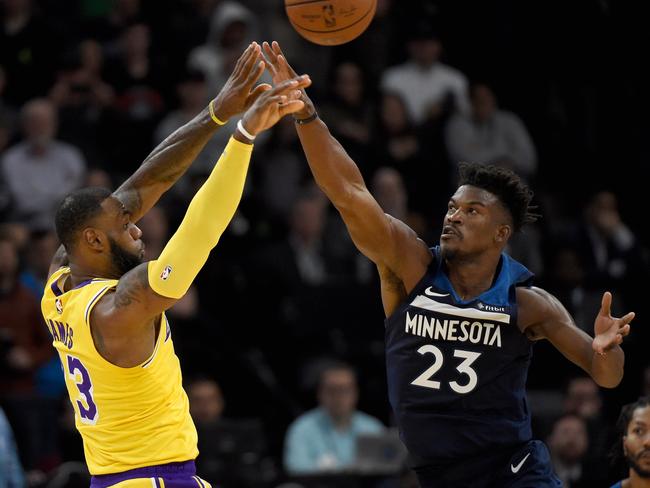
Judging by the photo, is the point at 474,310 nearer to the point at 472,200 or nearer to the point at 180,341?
the point at 472,200

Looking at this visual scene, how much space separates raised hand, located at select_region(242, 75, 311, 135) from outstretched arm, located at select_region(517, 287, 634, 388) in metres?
1.62

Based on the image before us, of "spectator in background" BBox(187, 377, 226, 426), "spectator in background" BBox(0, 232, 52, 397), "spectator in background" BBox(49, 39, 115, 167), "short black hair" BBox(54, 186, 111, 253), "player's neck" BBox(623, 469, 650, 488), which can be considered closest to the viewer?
"short black hair" BBox(54, 186, 111, 253)

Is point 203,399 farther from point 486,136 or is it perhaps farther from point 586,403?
point 486,136

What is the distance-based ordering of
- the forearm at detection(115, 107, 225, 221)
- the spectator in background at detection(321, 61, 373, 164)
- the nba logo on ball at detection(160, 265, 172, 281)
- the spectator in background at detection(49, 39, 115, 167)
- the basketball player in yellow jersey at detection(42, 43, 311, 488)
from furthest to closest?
the spectator in background at detection(321, 61, 373, 164) < the spectator in background at detection(49, 39, 115, 167) < the forearm at detection(115, 107, 225, 221) < the basketball player in yellow jersey at detection(42, 43, 311, 488) < the nba logo on ball at detection(160, 265, 172, 281)

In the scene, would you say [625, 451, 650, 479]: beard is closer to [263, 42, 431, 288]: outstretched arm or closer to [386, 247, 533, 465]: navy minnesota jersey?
[386, 247, 533, 465]: navy minnesota jersey

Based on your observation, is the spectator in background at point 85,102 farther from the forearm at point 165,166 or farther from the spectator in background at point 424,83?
the forearm at point 165,166

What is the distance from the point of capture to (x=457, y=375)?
251 inches

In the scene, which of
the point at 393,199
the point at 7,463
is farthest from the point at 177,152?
the point at 393,199

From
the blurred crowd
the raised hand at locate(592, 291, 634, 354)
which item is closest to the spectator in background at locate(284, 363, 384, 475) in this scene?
the blurred crowd

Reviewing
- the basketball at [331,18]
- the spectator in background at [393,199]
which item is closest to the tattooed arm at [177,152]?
the basketball at [331,18]

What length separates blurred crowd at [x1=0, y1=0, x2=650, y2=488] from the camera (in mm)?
11133

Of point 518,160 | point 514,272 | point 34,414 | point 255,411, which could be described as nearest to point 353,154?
point 518,160

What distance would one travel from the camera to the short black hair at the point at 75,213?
602 centimetres

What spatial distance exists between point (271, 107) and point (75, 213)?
1066 millimetres
